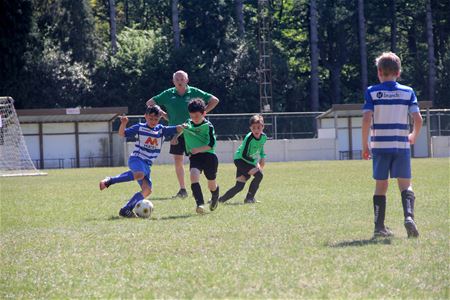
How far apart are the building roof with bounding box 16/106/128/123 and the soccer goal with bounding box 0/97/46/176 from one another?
253 inches

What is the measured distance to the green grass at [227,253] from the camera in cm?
614

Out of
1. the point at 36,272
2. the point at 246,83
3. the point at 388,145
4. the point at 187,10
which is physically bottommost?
the point at 36,272

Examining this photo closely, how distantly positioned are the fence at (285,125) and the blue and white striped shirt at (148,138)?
1312 inches

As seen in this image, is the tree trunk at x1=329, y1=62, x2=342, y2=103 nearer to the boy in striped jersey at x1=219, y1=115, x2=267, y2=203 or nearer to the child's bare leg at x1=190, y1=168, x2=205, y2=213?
the boy in striped jersey at x1=219, y1=115, x2=267, y2=203

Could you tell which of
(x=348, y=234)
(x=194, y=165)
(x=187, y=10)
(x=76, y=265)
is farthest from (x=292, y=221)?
(x=187, y=10)

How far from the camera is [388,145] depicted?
352 inches

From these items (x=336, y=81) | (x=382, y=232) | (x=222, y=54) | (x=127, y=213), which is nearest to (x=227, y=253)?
(x=382, y=232)

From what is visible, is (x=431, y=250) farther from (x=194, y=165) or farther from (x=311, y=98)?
(x=311, y=98)

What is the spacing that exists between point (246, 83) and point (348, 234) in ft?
159

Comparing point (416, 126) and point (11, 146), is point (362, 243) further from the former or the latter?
point (11, 146)

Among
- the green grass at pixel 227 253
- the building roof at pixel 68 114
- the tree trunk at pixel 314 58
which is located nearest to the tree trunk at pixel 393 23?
the tree trunk at pixel 314 58

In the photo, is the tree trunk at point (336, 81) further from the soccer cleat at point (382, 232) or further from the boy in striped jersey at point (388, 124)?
the soccer cleat at point (382, 232)

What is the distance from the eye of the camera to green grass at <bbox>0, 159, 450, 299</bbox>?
6.14 m

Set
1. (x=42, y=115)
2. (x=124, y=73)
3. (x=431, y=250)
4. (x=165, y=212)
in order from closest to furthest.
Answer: (x=431, y=250), (x=165, y=212), (x=42, y=115), (x=124, y=73)
